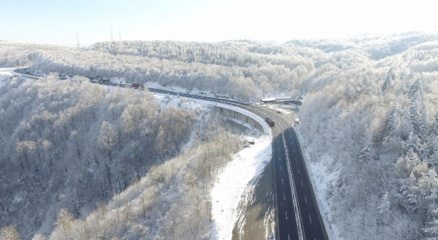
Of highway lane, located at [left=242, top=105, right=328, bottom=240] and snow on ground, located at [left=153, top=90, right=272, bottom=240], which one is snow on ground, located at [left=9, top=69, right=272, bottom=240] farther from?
highway lane, located at [left=242, top=105, right=328, bottom=240]

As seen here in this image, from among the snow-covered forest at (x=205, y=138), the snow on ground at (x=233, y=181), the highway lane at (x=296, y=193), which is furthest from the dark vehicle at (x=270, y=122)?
the snow-covered forest at (x=205, y=138)

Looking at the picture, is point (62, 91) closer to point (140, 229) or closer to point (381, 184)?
point (140, 229)

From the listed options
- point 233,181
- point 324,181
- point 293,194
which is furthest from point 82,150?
point 324,181

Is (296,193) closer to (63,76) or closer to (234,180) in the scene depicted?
(234,180)

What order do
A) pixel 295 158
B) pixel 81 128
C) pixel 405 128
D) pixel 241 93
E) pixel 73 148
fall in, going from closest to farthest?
pixel 405 128, pixel 295 158, pixel 73 148, pixel 81 128, pixel 241 93

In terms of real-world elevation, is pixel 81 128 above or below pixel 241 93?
below

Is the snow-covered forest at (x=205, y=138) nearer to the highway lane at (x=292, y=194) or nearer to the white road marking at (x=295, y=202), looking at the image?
the highway lane at (x=292, y=194)

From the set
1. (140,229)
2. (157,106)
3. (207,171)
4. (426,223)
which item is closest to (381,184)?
(426,223)
